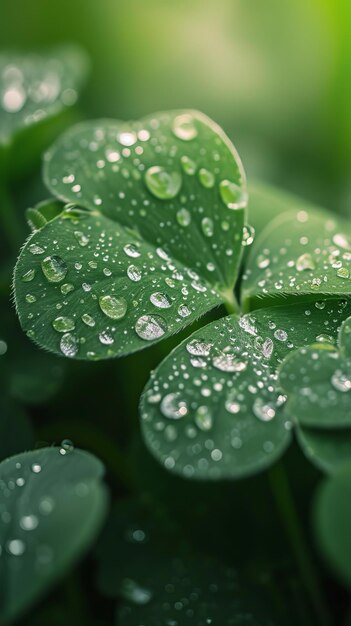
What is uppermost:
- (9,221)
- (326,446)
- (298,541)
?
(326,446)

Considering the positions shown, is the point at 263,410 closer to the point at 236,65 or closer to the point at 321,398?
the point at 321,398

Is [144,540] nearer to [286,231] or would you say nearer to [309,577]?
[309,577]

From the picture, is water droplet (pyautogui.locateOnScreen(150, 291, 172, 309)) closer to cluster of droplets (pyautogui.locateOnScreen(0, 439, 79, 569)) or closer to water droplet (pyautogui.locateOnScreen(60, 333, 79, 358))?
water droplet (pyautogui.locateOnScreen(60, 333, 79, 358))

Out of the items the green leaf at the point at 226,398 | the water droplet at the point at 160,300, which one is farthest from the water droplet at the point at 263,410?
the water droplet at the point at 160,300

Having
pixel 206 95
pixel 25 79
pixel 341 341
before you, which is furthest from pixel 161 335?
pixel 206 95

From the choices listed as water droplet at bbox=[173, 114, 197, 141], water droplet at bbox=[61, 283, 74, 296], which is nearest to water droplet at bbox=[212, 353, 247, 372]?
water droplet at bbox=[61, 283, 74, 296]

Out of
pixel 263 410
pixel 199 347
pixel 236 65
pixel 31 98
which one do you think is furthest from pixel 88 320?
pixel 236 65
